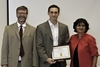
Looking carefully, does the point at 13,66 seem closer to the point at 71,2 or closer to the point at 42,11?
the point at 42,11

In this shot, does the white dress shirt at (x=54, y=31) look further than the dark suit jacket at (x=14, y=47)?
Yes

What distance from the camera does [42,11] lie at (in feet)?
9.34

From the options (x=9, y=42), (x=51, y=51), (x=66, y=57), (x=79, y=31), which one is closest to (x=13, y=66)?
(x=9, y=42)

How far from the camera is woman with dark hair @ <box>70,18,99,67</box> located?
2.28 m

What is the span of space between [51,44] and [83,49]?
43 cm

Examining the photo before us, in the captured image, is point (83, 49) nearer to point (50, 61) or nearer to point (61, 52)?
point (61, 52)

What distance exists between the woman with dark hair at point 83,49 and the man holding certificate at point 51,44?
0.14m

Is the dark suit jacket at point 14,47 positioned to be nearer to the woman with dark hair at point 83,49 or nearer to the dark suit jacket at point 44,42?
the dark suit jacket at point 44,42

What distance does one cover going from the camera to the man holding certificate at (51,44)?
7.43 feet

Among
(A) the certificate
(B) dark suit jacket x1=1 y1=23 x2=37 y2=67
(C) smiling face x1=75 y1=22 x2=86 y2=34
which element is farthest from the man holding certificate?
(C) smiling face x1=75 y1=22 x2=86 y2=34

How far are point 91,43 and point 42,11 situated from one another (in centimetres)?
100

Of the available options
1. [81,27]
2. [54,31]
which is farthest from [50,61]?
[81,27]

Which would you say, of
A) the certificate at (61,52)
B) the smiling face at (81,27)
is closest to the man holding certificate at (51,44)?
the certificate at (61,52)

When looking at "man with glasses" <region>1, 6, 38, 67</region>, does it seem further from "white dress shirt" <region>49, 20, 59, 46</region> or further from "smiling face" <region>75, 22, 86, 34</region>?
"smiling face" <region>75, 22, 86, 34</region>
